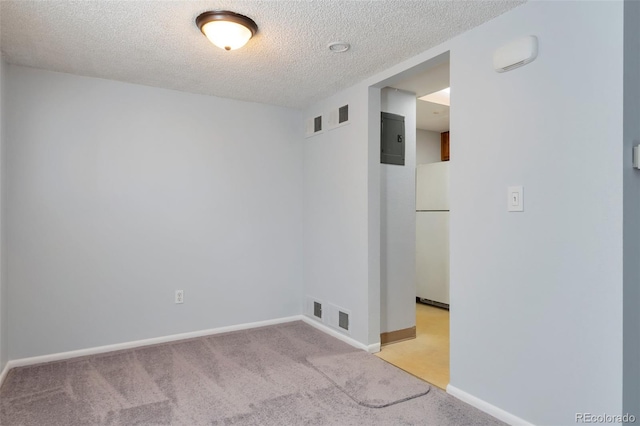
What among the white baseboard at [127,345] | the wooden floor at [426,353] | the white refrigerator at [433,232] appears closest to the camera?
the wooden floor at [426,353]

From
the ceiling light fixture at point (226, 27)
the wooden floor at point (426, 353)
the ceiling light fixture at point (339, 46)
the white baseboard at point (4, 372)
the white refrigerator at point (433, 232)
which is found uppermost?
the ceiling light fixture at point (339, 46)

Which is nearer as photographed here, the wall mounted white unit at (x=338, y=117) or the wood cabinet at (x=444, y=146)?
the wall mounted white unit at (x=338, y=117)

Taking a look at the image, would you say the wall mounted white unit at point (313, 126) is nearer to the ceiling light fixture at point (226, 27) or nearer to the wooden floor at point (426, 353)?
the ceiling light fixture at point (226, 27)

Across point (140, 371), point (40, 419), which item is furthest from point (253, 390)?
point (40, 419)

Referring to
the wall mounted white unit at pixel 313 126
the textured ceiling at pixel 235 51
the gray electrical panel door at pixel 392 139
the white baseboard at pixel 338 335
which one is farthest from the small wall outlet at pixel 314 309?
the textured ceiling at pixel 235 51

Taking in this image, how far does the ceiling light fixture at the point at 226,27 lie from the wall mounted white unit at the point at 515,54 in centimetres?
140

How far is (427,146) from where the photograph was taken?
5801 millimetres

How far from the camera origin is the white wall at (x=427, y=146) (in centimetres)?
571

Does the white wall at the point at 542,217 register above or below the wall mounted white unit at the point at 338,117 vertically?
below

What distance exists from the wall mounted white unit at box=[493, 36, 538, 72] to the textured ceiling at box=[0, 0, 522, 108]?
0.21m

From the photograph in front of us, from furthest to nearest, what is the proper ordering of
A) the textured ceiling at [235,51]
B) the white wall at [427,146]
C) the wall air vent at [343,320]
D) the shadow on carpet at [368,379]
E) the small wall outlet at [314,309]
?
the white wall at [427,146], the small wall outlet at [314,309], the wall air vent at [343,320], the shadow on carpet at [368,379], the textured ceiling at [235,51]

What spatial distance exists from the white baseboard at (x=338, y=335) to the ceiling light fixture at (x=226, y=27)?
2463mm

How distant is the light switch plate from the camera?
6.73ft
